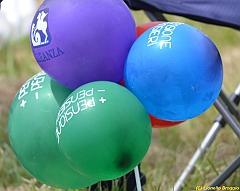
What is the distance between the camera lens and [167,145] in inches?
109

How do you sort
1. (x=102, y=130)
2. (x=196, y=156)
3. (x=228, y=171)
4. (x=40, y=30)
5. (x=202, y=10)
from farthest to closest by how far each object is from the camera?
(x=196, y=156) < (x=228, y=171) < (x=202, y=10) < (x=40, y=30) < (x=102, y=130)

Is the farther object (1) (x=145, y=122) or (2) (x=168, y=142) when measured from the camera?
(2) (x=168, y=142)

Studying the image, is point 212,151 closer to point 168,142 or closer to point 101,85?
point 168,142

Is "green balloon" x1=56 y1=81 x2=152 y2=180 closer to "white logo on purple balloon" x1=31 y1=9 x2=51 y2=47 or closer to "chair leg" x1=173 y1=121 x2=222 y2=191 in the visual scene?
"white logo on purple balloon" x1=31 y1=9 x2=51 y2=47

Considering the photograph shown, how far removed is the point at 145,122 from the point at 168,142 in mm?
1446

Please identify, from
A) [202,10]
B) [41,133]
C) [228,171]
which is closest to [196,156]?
→ [228,171]

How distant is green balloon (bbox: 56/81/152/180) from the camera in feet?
4.23

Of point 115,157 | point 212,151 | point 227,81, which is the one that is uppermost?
point 115,157

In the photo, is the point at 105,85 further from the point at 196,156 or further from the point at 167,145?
the point at 167,145

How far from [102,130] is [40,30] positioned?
0.35 meters

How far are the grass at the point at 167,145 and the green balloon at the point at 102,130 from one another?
26.6 inches

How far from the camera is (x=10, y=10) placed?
3.97m

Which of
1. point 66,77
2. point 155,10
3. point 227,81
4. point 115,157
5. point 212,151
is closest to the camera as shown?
point 115,157

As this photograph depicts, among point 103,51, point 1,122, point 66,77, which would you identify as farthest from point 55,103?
point 1,122
